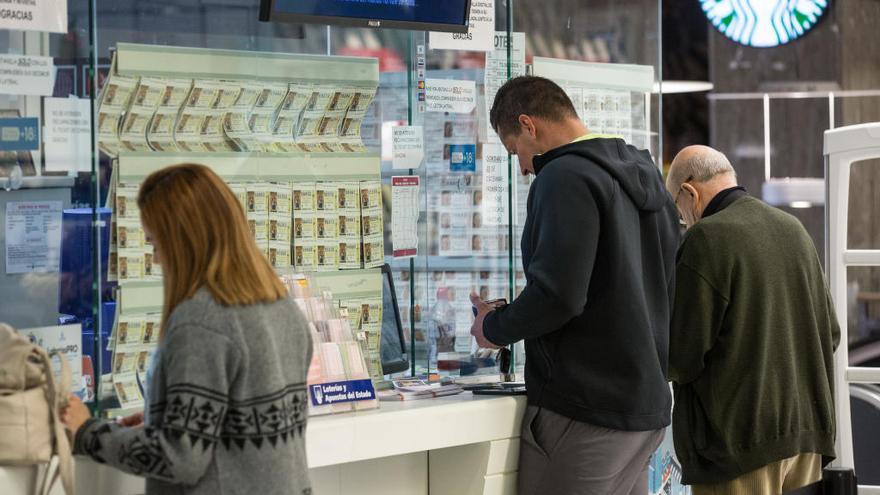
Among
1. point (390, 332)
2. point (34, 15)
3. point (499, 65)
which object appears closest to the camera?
point (34, 15)

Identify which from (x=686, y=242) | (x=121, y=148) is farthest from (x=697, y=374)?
(x=121, y=148)

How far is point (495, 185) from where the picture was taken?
378 centimetres

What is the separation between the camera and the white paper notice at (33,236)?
281cm

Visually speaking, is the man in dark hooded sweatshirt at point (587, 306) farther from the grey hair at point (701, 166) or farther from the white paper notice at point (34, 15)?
the white paper notice at point (34, 15)

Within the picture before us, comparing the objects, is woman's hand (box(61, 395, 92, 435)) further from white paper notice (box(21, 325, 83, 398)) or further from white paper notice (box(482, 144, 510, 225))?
white paper notice (box(482, 144, 510, 225))

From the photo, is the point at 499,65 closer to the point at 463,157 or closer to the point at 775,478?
the point at 463,157

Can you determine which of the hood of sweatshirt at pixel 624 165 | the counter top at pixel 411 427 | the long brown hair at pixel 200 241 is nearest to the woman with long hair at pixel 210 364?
the long brown hair at pixel 200 241

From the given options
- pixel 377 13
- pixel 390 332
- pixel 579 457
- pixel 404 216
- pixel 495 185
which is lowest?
pixel 579 457

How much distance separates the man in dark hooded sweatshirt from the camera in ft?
9.43

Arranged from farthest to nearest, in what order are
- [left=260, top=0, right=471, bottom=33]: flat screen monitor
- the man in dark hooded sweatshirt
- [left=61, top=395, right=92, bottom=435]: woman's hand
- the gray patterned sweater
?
[left=260, top=0, right=471, bottom=33]: flat screen monitor
the man in dark hooded sweatshirt
[left=61, top=395, right=92, bottom=435]: woman's hand
the gray patterned sweater

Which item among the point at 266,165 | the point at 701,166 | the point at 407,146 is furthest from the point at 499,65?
the point at 266,165

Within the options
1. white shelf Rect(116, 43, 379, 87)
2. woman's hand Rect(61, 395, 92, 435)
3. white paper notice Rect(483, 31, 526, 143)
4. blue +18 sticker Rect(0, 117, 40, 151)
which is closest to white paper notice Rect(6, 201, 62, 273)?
blue +18 sticker Rect(0, 117, 40, 151)

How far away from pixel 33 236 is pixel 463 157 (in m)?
1.42

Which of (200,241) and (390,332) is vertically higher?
(200,241)
